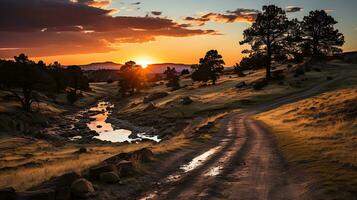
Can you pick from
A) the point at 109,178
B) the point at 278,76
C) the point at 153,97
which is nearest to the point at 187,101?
the point at 153,97

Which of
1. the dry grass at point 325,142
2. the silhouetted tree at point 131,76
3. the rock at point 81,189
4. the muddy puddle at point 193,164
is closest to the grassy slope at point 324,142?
the dry grass at point 325,142

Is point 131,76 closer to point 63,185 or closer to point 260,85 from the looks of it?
point 260,85

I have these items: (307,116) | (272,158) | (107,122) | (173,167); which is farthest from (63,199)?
(107,122)

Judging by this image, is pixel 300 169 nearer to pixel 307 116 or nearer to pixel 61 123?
pixel 307 116

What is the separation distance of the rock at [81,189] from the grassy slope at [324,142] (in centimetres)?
999

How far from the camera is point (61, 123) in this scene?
7312 cm

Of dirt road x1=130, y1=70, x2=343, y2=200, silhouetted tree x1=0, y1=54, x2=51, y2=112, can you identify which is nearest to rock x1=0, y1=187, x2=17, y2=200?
dirt road x1=130, y1=70, x2=343, y2=200

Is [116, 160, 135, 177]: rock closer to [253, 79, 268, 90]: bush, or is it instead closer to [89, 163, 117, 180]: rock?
[89, 163, 117, 180]: rock

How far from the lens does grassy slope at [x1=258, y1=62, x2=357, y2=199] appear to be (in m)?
17.0

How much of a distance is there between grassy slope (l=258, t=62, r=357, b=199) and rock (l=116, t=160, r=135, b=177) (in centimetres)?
906

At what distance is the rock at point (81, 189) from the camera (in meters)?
15.5

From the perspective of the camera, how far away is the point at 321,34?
10456 cm

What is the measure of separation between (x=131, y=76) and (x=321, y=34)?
64.3 meters

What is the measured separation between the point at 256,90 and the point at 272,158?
61137 mm
